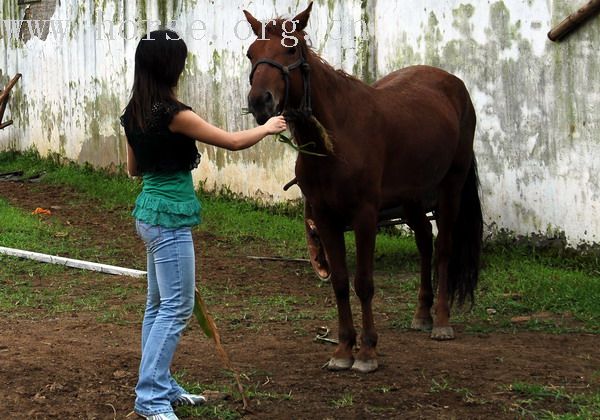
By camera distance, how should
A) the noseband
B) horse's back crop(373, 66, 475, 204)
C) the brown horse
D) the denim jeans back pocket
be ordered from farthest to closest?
1. horse's back crop(373, 66, 475, 204)
2. the brown horse
3. the noseband
4. the denim jeans back pocket

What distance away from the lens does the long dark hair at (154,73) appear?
15.3ft

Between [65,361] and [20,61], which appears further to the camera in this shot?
[20,61]

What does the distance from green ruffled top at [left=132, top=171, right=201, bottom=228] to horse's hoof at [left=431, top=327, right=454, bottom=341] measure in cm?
247

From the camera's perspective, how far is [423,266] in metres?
7.26

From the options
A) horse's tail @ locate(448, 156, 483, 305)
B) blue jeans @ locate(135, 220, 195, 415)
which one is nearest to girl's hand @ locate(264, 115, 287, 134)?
blue jeans @ locate(135, 220, 195, 415)

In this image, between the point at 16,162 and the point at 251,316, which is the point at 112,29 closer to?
the point at 16,162

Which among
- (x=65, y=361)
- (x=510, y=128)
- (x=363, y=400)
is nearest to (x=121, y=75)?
(x=510, y=128)

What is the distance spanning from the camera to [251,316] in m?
7.34

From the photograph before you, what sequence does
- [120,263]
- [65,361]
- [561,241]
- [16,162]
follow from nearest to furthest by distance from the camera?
1. [65,361]
2. [561,241]
3. [120,263]
4. [16,162]

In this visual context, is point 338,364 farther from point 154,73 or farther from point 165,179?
point 154,73

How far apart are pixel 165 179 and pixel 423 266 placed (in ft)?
9.57

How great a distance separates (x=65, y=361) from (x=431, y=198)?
3429 mm

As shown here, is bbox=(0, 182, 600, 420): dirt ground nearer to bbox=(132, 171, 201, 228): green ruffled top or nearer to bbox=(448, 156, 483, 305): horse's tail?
bbox=(448, 156, 483, 305): horse's tail

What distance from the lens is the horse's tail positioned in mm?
7340
